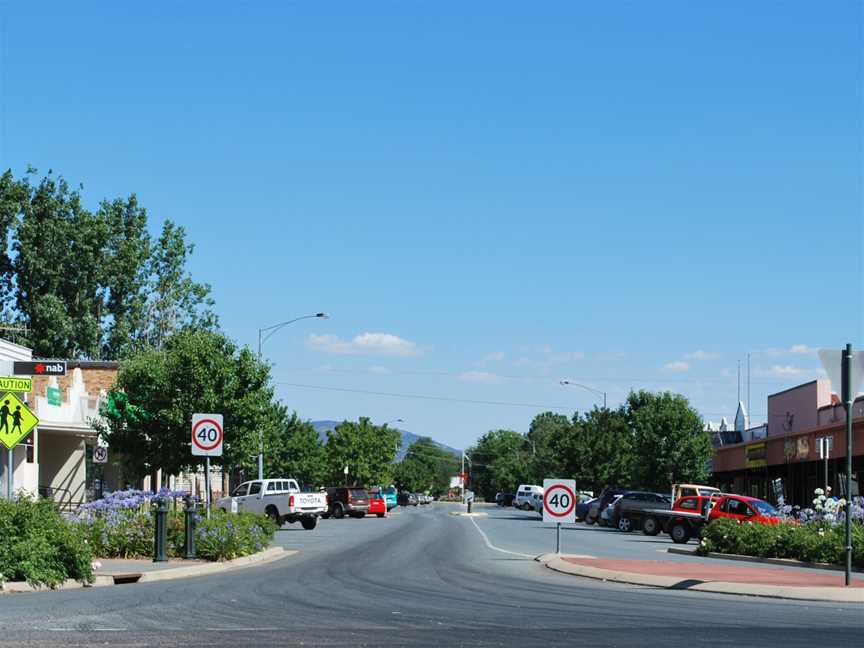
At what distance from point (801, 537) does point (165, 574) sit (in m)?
13.9

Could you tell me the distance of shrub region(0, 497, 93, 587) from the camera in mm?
17750

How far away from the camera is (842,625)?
13.5 m

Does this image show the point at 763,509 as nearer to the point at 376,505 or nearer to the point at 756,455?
the point at 756,455

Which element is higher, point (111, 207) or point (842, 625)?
point (111, 207)

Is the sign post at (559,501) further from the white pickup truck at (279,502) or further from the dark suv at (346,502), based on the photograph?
the dark suv at (346,502)

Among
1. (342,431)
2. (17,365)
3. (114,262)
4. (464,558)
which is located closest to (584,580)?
(464,558)

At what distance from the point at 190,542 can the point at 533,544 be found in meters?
13.2

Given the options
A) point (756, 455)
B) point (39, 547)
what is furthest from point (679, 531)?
point (39, 547)

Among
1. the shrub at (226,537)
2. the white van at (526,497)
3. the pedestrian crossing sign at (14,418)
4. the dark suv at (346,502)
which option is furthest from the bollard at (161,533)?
the white van at (526,497)

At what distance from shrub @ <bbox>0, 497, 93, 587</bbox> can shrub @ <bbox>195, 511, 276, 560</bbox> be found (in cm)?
484

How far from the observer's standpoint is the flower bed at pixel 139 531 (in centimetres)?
2353

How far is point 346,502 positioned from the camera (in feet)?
218

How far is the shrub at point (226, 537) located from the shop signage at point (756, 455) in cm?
3698

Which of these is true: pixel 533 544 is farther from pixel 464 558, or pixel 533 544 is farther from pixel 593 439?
pixel 593 439
